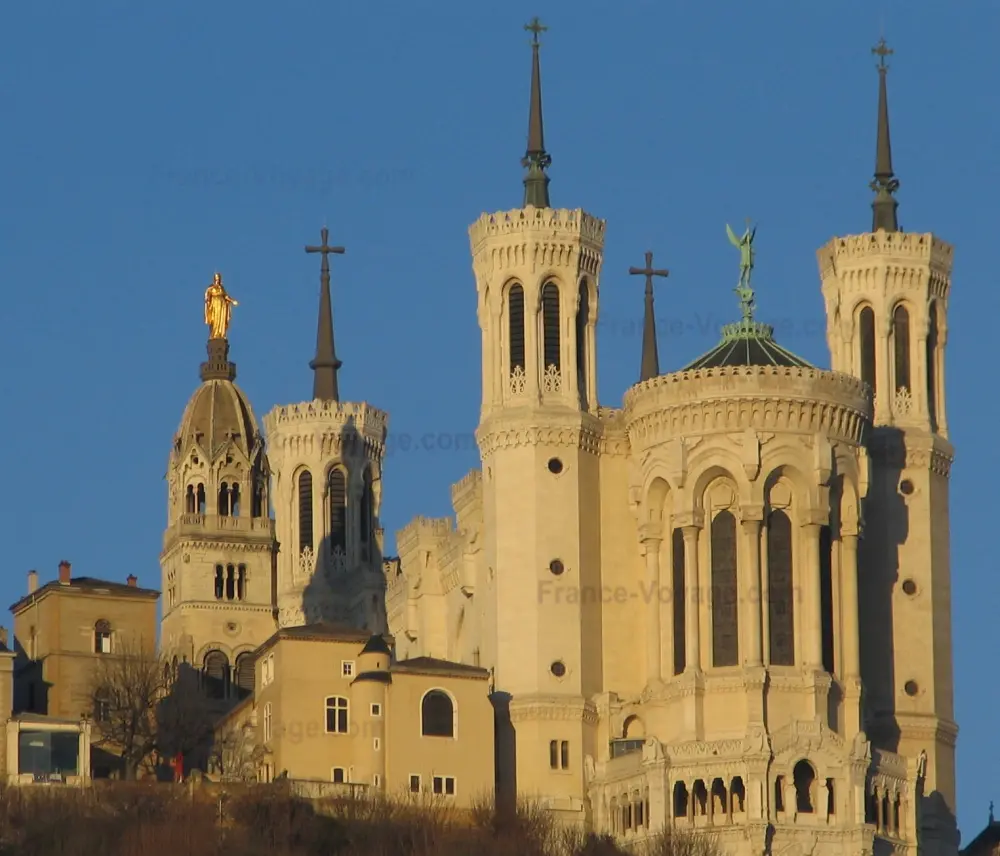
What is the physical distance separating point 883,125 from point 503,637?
29.2 m

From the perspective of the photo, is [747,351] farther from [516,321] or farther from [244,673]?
[244,673]

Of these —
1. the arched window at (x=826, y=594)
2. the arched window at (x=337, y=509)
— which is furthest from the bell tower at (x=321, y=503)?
the arched window at (x=826, y=594)

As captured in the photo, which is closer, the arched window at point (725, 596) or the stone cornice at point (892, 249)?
the arched window at point (725, 596)

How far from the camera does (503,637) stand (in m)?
144

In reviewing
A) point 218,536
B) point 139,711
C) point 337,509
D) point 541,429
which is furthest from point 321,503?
point 541,429

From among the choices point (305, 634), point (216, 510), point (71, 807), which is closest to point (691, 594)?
point (305, 634)

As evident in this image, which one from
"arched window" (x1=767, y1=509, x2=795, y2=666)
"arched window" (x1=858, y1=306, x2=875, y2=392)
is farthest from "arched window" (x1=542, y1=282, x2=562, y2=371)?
"arched window" (x1=858, y1=306, x2=875, y2=392)

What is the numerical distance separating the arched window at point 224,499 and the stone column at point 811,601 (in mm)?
44675

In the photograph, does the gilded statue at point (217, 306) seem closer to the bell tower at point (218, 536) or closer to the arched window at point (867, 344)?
the bell tower at point (218, 536)

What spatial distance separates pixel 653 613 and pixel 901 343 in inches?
677

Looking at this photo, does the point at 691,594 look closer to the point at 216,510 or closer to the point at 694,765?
the point at 694,765

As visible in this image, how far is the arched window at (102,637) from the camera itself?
509 ft

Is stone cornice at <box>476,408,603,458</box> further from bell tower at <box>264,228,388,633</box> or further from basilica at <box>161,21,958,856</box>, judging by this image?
bell tower at <box>264,228,388,633</box>

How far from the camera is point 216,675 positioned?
173m
